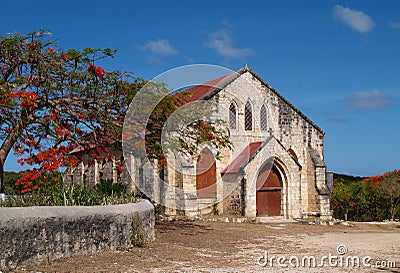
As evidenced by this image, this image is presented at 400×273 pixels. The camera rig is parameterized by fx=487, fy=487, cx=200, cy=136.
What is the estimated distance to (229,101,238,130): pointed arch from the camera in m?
26.0

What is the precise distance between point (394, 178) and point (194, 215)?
11.7m

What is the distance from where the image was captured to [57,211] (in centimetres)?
1004

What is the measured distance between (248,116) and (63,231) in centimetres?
1793

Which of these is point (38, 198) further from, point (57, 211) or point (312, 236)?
point (312, 236)

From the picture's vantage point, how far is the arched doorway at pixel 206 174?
24828 millimetres

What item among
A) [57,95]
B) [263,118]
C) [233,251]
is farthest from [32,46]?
[263,118]

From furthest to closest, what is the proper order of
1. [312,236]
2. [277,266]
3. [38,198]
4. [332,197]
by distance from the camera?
[332,197] → [312,236] → [38,198] → [277,266]

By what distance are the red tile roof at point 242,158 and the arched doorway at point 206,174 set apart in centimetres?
67

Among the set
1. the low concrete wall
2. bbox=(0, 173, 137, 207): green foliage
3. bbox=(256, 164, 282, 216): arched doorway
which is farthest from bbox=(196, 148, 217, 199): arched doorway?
the low concrete wall

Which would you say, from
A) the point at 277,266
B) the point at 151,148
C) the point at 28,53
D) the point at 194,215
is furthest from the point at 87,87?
the point at 194,215

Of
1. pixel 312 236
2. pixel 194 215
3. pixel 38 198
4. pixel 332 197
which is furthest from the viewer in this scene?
pixel 332 197

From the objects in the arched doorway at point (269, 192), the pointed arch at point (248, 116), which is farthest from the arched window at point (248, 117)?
the arched doorway at point (269, 192)

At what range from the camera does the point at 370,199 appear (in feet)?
94.1

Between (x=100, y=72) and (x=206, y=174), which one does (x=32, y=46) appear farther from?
(x=206, y=174)
